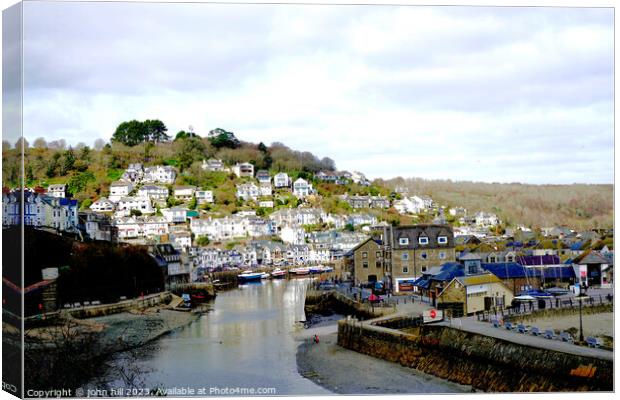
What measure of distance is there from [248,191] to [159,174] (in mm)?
1443

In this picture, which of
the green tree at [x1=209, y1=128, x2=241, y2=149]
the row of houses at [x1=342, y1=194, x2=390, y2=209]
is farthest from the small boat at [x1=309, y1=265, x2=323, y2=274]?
the green tree at [x1=209, y1=128, x2=241, y2=149]

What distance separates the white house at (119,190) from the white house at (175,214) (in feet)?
2.25

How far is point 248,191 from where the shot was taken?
13078 millimetres

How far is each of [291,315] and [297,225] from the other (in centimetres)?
144

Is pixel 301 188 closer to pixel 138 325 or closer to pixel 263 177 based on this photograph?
pixel 263 177

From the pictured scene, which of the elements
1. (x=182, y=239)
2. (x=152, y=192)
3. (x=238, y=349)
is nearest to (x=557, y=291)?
(x=238, y=349)

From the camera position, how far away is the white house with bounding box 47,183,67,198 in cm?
1126

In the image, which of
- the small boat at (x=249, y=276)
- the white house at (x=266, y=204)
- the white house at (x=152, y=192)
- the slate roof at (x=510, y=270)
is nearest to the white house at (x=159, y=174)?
the white house at (x=152, y=192)

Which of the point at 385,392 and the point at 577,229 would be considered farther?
the point at 577,229

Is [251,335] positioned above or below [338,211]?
below

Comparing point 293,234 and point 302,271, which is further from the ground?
point 293,234

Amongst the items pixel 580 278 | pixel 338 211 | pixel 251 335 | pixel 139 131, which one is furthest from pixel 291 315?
pixel 580 278

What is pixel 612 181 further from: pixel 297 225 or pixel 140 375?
pixel 140 375

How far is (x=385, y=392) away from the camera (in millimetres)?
10930
